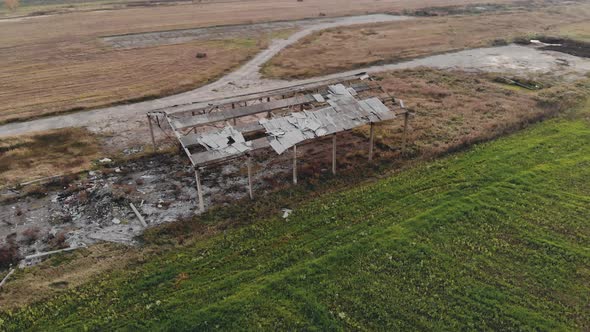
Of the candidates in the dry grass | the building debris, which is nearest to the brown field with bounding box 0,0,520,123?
the dry grass

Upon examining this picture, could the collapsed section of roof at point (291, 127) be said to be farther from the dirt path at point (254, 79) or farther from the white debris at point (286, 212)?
the dirt path at point (254, 79)

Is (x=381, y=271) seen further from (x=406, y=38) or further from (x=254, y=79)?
(x=406, y=38)

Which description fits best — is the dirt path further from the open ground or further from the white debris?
the white debris

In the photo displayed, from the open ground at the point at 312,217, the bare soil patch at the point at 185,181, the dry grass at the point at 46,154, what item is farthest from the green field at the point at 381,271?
the dry grass at the point at 46,154

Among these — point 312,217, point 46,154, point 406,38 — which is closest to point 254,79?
point 46,154

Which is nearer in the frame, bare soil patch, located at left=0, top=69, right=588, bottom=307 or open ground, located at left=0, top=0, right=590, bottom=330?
open ground, located at left=0, top=0, right=590, bottom=330
